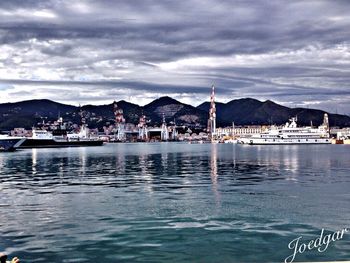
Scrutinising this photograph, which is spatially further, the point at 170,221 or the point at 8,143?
the point at 8,143

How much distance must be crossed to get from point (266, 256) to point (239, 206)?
36.8ft

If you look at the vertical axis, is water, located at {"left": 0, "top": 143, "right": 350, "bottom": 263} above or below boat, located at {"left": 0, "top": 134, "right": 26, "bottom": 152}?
below

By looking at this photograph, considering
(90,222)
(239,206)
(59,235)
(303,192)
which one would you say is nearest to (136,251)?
(59,235)

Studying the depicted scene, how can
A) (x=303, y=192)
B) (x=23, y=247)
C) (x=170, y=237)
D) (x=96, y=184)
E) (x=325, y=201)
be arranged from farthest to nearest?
(x=96, y=184), (x=303, y=192), (x=325, y=201), (x=170, y=237), (x=23, y=247)

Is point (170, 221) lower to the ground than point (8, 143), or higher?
lower

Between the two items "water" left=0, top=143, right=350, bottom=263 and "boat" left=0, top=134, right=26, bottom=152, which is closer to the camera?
"water" left=0, top=143, right=350, bottom=263

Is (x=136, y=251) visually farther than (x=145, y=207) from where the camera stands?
No

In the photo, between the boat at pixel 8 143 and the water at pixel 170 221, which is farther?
the boat at pixel 8 143

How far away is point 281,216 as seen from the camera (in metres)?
24.0

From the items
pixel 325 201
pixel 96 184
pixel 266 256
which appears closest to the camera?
pixel 266 256

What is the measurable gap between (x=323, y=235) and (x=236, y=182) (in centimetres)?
2359

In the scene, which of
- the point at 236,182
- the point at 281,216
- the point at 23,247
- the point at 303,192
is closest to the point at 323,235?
the point at 281,216

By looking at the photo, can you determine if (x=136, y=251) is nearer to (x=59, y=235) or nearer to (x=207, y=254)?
(x=207, y=254)

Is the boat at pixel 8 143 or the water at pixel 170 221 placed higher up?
the boat at pixel 8 143
